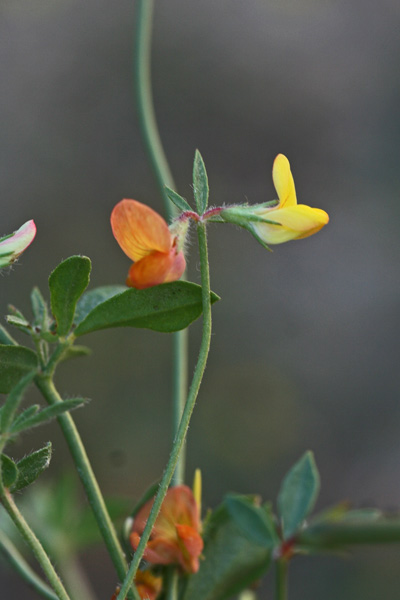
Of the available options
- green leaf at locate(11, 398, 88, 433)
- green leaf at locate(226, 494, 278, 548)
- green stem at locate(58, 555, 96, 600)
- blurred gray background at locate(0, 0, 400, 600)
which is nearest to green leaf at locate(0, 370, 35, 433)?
green leaf at locate(11, 398, 88, 433)

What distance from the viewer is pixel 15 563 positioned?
491mm

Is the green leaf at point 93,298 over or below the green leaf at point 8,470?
over

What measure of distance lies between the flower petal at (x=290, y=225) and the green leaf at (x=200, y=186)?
35mm

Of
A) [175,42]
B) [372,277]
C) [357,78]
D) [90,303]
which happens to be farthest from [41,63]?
[90,303]

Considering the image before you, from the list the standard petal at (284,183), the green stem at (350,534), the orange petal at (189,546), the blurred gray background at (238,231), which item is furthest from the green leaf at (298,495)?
the blurred gray background at (238,231)

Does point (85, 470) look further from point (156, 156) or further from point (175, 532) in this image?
point (156, 156)

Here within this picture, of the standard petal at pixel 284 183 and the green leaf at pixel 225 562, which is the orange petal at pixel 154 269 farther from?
the green leaf at pixel 225 562

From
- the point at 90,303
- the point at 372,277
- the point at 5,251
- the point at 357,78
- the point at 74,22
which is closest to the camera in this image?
the point at 5,251

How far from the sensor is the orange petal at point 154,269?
414mm

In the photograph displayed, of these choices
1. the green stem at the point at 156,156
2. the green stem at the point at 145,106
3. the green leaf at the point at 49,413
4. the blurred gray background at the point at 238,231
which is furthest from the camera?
the blurred gray background at the point at 238,231

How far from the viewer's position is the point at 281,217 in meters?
0.45

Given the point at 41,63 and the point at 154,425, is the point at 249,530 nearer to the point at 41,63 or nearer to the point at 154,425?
the point at 154,425

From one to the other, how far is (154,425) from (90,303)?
2.81 meters

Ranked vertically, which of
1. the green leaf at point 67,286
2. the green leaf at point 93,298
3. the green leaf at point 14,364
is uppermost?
the green leaf at point 93,298
